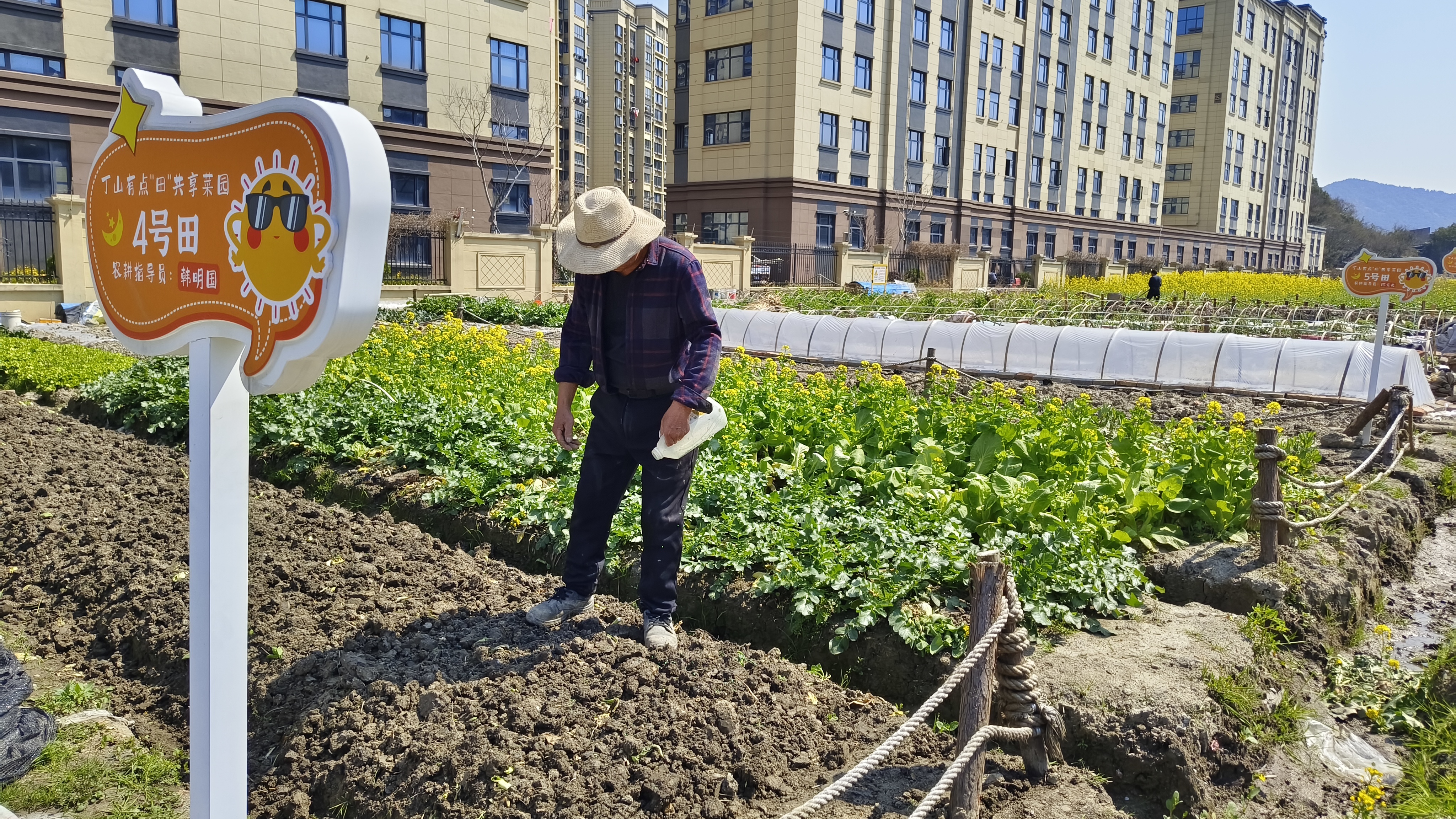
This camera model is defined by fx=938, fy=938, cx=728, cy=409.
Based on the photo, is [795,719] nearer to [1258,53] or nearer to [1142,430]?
[1142,430]

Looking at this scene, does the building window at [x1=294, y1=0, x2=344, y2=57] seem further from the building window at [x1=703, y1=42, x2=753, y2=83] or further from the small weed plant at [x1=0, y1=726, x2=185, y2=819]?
the small weed plant at [x1=0, y1=726, x2=185, y2=819]

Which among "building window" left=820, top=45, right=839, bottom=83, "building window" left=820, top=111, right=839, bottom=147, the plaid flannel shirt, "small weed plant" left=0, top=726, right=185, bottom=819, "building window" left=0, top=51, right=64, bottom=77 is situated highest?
"building window" left=820, top=45, right=839, bottom=83

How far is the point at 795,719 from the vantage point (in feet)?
11.9

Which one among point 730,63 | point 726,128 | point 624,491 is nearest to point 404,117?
point 726,128

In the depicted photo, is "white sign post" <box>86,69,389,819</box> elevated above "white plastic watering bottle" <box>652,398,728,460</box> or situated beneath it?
elevated above

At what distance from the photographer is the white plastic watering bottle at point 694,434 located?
3.75 m

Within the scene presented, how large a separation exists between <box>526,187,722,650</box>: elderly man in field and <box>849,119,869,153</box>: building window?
35424 millimetres

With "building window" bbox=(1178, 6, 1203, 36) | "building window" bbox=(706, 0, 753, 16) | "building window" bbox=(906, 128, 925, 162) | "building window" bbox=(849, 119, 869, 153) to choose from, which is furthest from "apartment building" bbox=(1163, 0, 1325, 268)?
"building window" bbox=(706, 0, 753, 16)

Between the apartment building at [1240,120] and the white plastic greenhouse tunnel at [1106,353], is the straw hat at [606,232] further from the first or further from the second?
the apartment building at [1240,120]

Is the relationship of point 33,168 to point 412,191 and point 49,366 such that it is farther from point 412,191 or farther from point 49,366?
point 49,366

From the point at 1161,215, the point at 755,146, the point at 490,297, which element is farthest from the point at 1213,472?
the point at 1161,215

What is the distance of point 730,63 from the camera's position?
121 ft

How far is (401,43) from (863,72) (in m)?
18.2

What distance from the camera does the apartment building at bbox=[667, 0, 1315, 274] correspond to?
35.6 m
